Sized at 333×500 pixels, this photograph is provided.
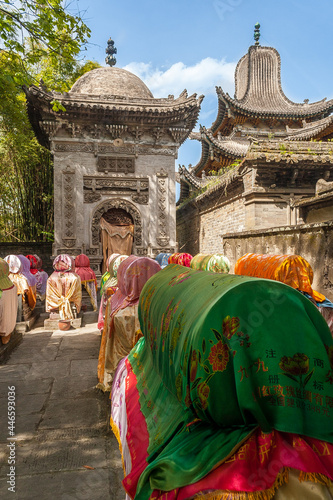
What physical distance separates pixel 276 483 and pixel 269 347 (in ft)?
1.23

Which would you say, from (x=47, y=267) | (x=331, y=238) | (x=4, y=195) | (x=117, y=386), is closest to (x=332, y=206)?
(x=331, y=238)

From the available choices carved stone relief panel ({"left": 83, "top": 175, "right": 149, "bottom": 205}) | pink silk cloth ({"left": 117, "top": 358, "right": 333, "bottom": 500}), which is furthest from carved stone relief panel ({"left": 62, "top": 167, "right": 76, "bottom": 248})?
pink silk cloth ({"left": 117, "top": 358, "right": 333, "bottom": 500})

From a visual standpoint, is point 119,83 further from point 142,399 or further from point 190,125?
point 142,399

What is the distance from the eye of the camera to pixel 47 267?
15.7 meters

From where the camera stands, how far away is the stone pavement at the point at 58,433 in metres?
2.38

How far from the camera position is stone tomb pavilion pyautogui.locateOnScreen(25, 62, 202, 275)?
12664 mm

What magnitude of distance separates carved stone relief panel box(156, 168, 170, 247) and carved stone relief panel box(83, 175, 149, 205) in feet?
1.74

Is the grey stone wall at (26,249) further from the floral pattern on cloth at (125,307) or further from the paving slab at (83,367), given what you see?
the floral pattern on cloth at (125,307)

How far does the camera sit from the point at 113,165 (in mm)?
13297

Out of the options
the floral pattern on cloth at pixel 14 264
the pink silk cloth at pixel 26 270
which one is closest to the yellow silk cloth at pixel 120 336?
the floral pattern on cloth at pixel 14 264

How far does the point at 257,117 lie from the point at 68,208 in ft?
35.1

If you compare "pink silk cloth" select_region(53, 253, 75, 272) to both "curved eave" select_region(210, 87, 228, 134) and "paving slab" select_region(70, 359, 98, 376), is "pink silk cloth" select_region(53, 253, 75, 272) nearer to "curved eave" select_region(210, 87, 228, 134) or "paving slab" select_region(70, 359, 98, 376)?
"paving slab" select_region(70, 359, 98, 376)

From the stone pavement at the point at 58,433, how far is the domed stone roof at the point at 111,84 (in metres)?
12.4

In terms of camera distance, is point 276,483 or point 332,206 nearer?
point 276,483
